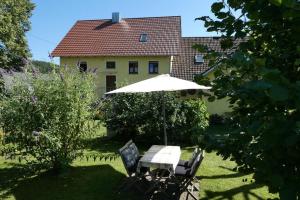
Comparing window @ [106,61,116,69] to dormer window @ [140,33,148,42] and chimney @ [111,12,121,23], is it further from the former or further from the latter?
chimney @ [111,12,121,23]

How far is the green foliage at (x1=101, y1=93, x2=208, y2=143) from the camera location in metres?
13.6

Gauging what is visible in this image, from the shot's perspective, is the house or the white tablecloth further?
the house

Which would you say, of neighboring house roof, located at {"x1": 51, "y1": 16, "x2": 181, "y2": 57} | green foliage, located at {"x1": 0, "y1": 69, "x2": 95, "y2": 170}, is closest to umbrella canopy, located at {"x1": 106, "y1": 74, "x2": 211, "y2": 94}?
green foliage, located at {"x1": 0, "y1": 69, "x2": 95, "y2": 170}

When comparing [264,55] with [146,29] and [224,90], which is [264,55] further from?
[146,29]

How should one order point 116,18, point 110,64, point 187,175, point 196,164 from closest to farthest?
point 196,164 < point 187,175 < point 110,64 < point 116,18

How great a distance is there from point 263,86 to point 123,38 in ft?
113

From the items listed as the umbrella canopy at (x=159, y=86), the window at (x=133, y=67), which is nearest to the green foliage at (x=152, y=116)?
the umbrella canopy at (x=159, y=86)

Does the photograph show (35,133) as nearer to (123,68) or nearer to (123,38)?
(123,68)

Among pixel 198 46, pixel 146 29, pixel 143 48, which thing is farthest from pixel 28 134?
pixel 146 29

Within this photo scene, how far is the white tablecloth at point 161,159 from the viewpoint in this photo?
719 cm

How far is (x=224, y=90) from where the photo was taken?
2.34m

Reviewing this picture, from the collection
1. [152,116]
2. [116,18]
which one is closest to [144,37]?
[116,18]

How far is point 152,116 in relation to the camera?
13.6 meters

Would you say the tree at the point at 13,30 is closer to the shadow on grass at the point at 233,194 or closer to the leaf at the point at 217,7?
the shadow on grass at the point at 233,194
